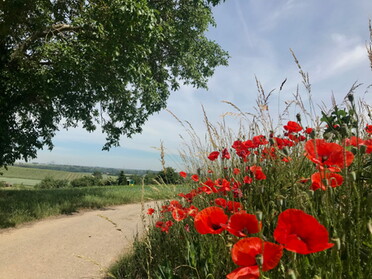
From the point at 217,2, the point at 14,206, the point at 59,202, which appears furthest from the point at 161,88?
the point at 14,206

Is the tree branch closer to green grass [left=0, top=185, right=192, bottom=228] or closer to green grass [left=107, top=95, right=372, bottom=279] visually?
green grass [left=0, top=185, right=192, bottom=228]

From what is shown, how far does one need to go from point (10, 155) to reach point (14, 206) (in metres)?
2.65

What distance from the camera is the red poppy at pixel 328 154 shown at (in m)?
1.06

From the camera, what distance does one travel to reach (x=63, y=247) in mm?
4871

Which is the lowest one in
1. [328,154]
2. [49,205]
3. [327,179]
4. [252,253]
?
[49,205]

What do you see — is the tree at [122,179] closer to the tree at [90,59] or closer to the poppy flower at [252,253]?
the tree at [90,59]

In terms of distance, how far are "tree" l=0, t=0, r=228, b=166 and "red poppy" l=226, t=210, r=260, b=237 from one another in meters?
6.52

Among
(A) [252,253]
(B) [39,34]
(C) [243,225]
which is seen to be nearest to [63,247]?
(C) [243,225]

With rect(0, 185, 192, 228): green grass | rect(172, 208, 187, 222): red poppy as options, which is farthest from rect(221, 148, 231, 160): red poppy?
rect(0, 185, 192, 228): green grass

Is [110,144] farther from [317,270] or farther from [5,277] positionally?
[317,270]

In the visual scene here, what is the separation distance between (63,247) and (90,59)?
5131mm

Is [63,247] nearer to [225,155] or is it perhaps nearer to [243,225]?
[225,155]

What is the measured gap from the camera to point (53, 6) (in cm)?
839

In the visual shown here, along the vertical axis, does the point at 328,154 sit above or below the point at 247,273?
above
